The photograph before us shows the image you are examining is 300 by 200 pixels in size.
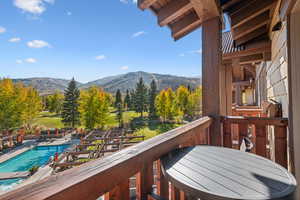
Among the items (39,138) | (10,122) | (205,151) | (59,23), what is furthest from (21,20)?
(205,151)

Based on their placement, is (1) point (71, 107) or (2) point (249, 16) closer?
(2) point (249, 16)

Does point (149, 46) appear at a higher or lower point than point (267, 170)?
higher

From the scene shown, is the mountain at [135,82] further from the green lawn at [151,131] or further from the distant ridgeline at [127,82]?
the green lawn at [151,131]

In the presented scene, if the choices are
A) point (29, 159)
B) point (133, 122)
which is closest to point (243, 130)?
point (29, 159)

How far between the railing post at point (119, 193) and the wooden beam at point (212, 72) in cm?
147

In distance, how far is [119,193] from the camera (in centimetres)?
59

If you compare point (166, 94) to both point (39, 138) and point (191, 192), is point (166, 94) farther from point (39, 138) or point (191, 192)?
point (191, 192)

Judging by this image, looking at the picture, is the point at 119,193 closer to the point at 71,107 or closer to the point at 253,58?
the point at 253,58

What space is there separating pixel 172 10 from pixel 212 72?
84cm

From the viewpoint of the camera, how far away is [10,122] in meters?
11.0

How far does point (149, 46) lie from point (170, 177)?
118 ft

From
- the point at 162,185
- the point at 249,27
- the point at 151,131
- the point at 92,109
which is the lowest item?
the point at 151,131

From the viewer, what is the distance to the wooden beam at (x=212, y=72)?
187 cm

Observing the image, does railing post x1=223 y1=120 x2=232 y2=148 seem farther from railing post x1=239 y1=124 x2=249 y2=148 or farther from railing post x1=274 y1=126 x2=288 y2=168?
railing post x1=274 y1=126 x2=288 y2=168
